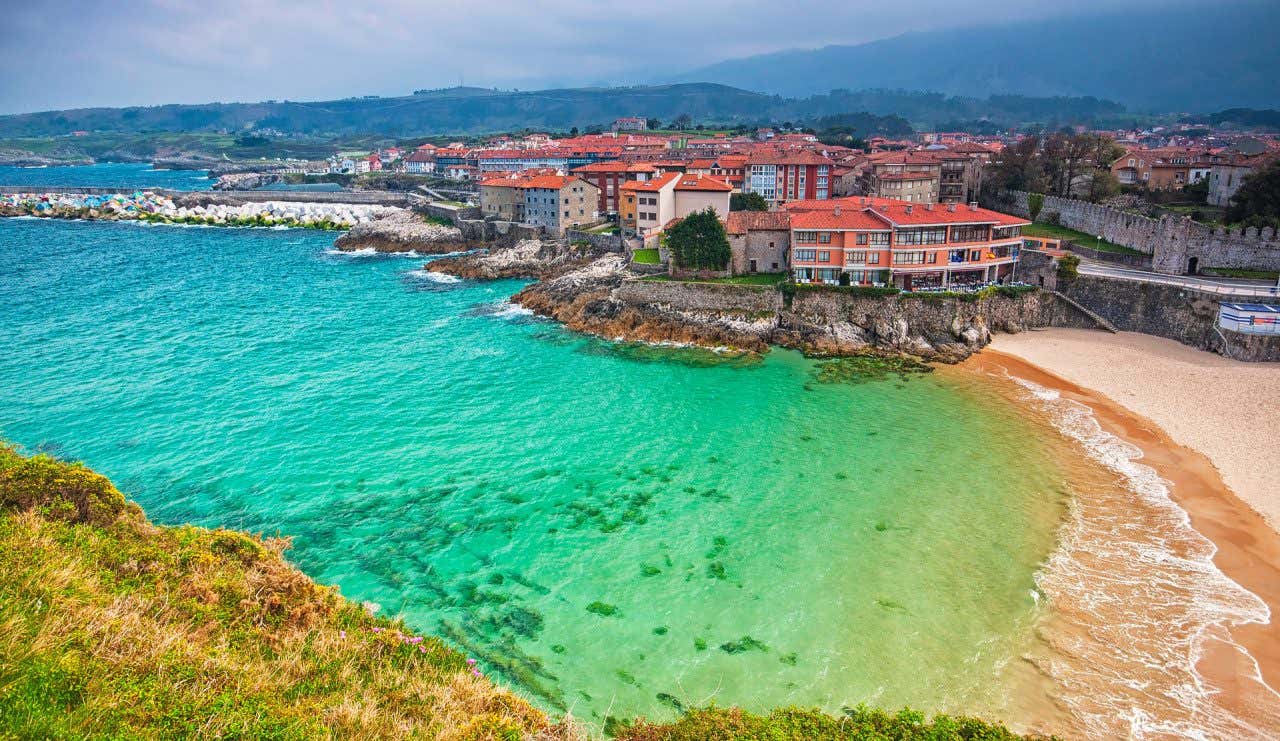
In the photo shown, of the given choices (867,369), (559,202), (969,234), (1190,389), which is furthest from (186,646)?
(559,202)

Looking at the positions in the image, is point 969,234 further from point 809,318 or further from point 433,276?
point 433,276

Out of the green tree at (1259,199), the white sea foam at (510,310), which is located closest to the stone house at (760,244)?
the white sea foam at (510,310)

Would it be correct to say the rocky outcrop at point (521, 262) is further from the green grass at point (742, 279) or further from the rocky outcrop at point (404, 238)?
the green grass at point (742, 279)

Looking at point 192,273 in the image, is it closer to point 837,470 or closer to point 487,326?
point 487,326

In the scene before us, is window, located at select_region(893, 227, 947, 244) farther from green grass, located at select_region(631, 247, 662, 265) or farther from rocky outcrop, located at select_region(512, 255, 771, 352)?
green grass, located at select_region(631, 247, 662, 265)

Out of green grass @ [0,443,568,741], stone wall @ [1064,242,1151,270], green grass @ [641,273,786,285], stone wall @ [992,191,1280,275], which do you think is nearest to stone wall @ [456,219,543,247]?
green grass @ [641,273,786,285]
